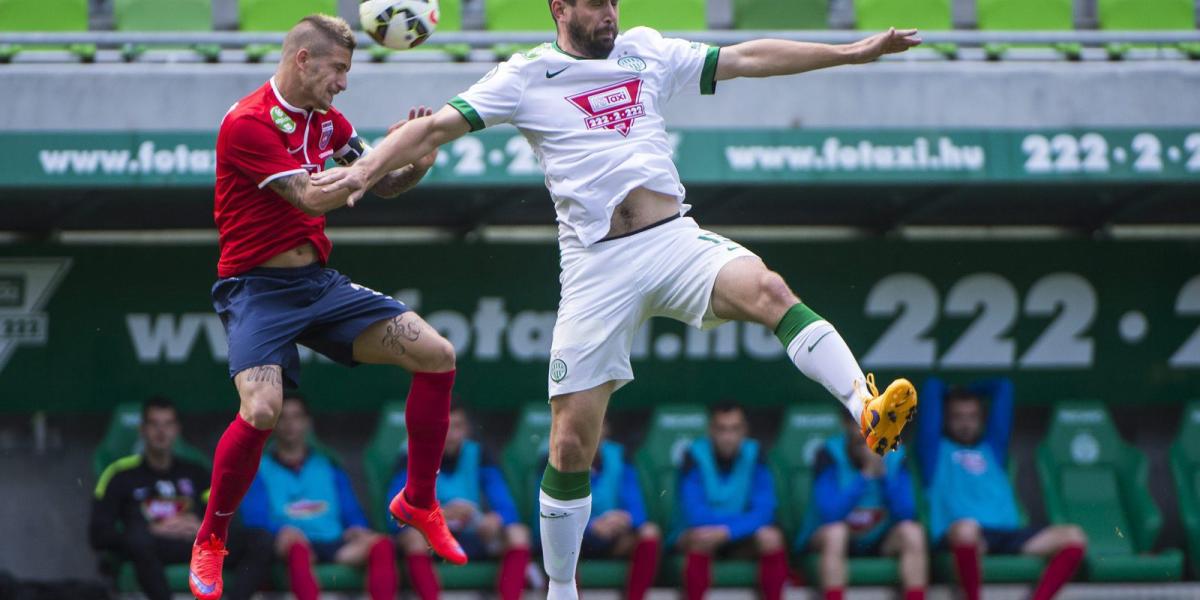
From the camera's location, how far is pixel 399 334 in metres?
6.00

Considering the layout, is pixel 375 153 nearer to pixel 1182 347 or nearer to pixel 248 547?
pixel 248 547

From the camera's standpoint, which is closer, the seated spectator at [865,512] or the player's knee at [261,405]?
the player's knee at [261,405]

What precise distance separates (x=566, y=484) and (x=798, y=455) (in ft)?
18.2

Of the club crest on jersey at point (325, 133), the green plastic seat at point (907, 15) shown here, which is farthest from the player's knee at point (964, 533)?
the club crest on jersey at point (325, 133)

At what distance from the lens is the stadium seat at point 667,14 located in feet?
38.0

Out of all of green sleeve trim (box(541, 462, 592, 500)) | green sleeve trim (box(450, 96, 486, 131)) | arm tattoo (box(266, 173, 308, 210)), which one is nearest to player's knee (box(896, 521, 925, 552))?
green sleeve trim (box(541, 462, 592, 500))

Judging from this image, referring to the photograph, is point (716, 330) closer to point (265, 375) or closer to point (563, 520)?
point (563, 520)

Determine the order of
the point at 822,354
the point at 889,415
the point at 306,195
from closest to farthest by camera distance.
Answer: the point at 889,415 → the point at 822,354 → the point at 306,195

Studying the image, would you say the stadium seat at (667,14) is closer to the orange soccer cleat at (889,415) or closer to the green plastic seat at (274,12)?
the green plastic seat at (274,12)

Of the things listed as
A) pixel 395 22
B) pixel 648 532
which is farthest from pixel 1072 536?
pixel 395 22

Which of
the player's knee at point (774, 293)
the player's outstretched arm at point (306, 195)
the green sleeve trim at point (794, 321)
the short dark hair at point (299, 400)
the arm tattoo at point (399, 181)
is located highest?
the player's outstretched arm at point (306, 195)

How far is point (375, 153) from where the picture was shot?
5578mm

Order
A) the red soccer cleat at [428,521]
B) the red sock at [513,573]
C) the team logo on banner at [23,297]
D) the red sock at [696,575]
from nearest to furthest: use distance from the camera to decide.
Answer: the red soccer cleat at [428,521] → the red sock at [513,573] → the red sock at [696,575] → the team logo on banner at [23,297]

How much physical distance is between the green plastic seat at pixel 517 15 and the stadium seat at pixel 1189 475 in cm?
514
